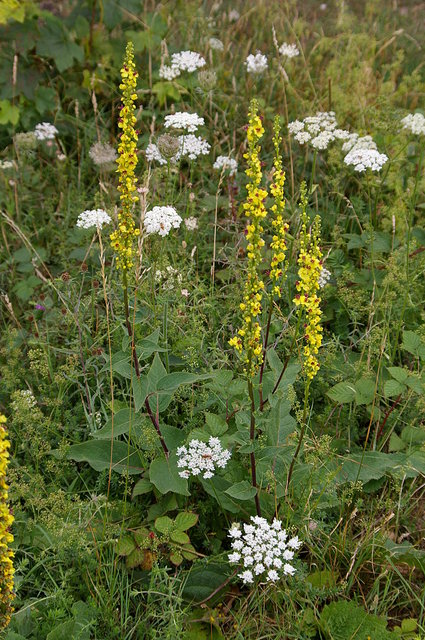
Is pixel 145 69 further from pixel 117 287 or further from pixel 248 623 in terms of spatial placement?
pixel 248 623

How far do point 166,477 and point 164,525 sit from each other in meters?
0.19

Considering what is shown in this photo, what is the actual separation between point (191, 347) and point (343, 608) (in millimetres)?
1291

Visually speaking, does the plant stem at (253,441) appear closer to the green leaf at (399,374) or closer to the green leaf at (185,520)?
the green leaf at (185,520)

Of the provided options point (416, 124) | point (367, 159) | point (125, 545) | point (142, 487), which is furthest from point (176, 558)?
point (416, 124)

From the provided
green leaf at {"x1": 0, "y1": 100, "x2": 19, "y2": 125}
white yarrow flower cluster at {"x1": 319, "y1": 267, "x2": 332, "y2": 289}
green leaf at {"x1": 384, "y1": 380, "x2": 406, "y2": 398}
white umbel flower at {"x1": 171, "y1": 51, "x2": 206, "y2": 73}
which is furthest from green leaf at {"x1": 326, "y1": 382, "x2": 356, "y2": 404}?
green leaf at {"x1": 0, "y1": 100, "x2": 19, "y2": 125}

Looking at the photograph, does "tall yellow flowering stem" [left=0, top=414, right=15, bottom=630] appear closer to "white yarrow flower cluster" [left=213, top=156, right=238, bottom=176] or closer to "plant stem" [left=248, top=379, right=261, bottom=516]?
"plant stem" [left=248, top=379, right=261, bottom=516]

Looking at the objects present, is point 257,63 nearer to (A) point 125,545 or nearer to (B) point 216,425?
(B) point 216,425

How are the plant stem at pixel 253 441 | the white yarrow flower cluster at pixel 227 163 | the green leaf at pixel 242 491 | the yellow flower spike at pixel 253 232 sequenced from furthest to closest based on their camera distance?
the white yarrow flower cluster at pixel 227 163
the green leaf at pixel 242 491
the plant stem at pixel 253 441
the yellow flower spike at pixel 253 232

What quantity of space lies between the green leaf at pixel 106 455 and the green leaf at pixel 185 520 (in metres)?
0.28

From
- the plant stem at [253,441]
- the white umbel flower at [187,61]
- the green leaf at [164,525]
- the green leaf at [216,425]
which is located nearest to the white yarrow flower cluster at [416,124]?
the white umbel flower at [187,61]

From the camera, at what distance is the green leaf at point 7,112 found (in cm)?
459

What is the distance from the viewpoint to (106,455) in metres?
2.75

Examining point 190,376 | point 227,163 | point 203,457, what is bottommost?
point 203,457

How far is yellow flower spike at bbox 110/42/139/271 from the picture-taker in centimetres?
216
